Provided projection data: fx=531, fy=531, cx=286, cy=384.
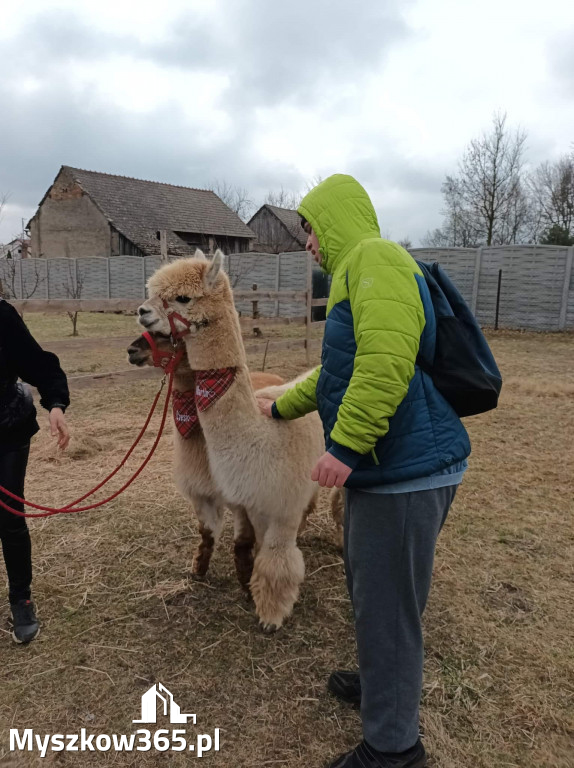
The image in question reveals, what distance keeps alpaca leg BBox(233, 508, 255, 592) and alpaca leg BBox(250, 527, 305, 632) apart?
15 centimetres

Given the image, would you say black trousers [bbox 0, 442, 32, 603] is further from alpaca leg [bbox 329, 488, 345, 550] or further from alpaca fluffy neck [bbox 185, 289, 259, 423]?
alpaca leg [bbox 329, 488, 345, 550]

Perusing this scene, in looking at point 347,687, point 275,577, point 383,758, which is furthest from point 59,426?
point 383,758

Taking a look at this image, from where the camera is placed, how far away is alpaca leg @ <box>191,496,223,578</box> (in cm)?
286

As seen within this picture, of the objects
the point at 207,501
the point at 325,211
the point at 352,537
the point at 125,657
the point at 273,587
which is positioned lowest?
the point at 125,657

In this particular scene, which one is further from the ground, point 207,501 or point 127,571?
point 207,501

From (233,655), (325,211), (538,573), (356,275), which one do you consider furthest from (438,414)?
(538,573)

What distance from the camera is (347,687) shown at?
2137 mm

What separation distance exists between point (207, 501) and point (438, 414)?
5.56ft

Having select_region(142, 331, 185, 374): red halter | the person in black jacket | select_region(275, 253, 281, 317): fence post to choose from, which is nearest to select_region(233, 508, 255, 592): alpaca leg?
select_region(142, 331, 185, 374): red halter

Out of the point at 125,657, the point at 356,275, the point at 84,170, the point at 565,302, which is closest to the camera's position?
the point at 356,275

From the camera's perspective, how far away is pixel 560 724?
2.01 meters

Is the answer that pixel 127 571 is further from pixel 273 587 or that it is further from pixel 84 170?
pixel 84 170

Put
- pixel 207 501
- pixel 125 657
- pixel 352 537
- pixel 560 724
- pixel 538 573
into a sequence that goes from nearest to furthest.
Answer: pixel 352 537, pixel 560 724, pixel 125 657, pixel 207 501, pixel 538 573

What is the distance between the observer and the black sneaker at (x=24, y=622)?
246 centimetres
